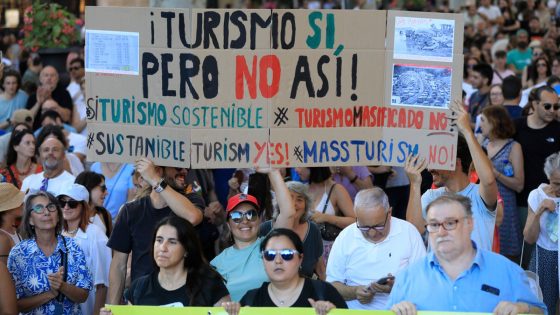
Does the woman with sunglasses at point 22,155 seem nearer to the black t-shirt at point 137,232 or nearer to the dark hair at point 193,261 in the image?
the black t-shirt at point 137,232

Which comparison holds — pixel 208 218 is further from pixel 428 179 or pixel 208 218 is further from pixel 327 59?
pixel 327 59

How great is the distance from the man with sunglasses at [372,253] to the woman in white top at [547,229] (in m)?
1.63

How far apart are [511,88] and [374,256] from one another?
5.35m

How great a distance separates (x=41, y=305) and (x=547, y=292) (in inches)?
148

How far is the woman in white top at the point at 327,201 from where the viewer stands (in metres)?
9.38

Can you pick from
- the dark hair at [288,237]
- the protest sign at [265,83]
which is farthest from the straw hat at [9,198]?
the dark hair at [288,237]

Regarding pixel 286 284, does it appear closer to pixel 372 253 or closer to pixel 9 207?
pixel 372 253

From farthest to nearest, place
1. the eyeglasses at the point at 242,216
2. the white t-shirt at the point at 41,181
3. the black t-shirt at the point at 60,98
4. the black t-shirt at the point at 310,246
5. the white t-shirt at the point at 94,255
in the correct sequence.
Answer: the black t-shirt at the point at 60,98, the white t-shirt at the point at 41,181, the white t-shirt at the point at 94,255, the black t-shirt at the point at 310,246, the eyeglasses at the point at 242,216

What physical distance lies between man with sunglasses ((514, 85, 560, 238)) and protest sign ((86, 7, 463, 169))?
3.10 meters

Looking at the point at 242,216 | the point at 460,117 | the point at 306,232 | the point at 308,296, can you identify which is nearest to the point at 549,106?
the point at 460,117

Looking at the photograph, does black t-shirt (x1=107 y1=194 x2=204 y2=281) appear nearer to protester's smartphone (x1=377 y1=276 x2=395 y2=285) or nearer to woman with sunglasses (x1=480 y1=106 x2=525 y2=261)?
protester's smartphone (x1=377 y1=276 x2=395 y2=285)

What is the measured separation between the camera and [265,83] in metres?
7.70

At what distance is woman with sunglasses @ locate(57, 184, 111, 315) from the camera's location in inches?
342

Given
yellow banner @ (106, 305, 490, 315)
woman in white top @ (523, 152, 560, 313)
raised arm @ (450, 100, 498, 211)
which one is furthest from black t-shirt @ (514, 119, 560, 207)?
yellow banner @ (106, 305, 490, 315)
